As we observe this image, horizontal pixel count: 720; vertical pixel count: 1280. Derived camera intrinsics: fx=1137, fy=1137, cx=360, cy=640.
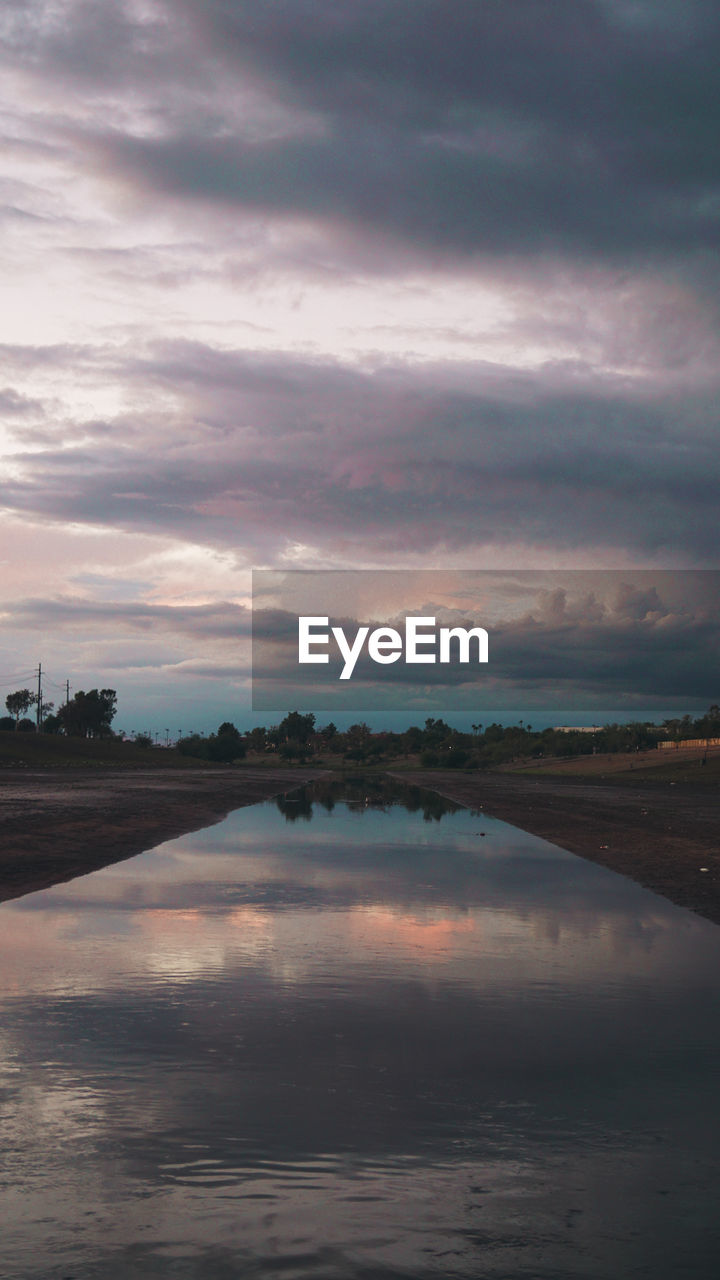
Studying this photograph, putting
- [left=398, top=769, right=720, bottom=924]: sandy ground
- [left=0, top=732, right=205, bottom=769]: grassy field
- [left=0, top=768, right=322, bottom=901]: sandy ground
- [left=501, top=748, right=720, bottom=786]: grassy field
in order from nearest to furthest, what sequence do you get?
[left=398, top=769, right=720, bottom=924]: sandy ground
[left=0, top=768, right=322, bottom=901]: sandy ground
[left=501, top=748, right=720, bottom=786]: grassy field
[left=0, top=732, right=205, bottom=769]: grassy field

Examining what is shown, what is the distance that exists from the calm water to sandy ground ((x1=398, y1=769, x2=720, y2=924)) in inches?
285

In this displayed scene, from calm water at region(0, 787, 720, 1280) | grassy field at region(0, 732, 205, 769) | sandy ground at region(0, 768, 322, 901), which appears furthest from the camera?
grassy field at region(0, 732, 205, 769)

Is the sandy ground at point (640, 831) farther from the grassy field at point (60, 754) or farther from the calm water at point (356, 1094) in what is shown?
the grassy field at point (60, 754)

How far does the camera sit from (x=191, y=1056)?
1157 cm

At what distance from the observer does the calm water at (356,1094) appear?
7.38m

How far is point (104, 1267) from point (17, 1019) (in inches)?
254

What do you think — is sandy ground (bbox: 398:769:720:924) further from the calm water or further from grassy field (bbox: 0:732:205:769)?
grassy field (bbox: 0:732:205:769)

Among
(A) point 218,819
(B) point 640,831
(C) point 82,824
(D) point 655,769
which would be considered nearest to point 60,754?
(D) point 655,769

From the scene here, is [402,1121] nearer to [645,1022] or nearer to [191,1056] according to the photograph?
[191,1056]

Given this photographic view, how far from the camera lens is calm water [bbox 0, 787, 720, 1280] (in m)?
7.38

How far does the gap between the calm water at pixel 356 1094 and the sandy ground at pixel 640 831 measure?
7.24 metres

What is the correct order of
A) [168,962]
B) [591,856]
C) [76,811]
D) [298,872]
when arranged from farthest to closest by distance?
[76,811] → [591,856] → [298,872] → [168,962]

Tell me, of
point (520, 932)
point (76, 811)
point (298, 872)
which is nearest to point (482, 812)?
point (76, 811)

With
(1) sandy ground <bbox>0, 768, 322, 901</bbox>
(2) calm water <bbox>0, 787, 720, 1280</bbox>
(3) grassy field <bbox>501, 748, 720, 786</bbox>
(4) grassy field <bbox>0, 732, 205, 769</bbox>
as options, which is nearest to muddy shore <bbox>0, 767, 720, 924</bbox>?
(1) sandy ground <bbox>0, 768, 322, 901</bbox>
